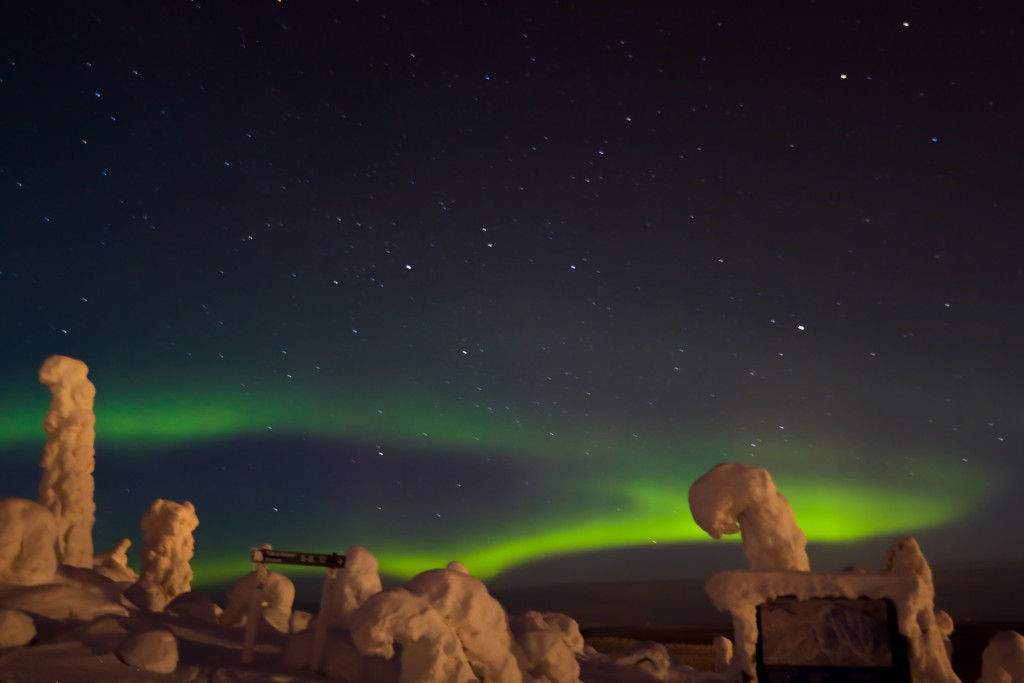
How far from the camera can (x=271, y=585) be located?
25203 mm

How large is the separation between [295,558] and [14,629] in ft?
15.6

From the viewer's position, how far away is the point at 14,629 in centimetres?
1451

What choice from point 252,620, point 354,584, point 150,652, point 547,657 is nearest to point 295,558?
point 252,620

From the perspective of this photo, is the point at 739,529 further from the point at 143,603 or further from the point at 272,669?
the point at 143,603

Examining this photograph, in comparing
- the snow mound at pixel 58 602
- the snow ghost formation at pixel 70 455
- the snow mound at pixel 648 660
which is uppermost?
the snow ghost formation at pixel 70 455

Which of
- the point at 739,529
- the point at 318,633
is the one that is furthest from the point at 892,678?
the point at 318,633

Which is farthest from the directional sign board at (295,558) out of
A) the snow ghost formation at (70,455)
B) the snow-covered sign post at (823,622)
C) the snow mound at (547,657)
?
the snow ghost formation at (70,455)

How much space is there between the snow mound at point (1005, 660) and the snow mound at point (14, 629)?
19046 millimetres

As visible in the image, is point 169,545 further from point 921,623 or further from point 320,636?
point 921,623

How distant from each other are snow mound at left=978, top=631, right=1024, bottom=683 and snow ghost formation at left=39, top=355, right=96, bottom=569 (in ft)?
82.9

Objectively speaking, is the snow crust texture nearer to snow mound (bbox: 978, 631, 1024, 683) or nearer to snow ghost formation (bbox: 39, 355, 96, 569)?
snow mound (bbox: 978, 631, 1024, 683)

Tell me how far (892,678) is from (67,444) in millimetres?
24971

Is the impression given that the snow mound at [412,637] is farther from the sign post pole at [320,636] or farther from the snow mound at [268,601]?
the snow mound at [268,601]

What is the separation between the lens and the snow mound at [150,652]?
564 inches
